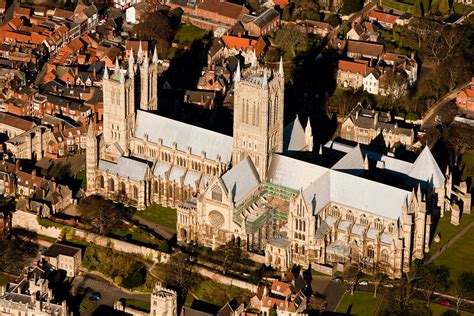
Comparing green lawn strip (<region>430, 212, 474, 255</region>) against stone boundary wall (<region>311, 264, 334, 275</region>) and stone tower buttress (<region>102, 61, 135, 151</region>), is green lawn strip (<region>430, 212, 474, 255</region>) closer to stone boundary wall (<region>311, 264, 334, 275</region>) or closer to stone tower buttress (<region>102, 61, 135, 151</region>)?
stone boundary wall (<region>311, 264, 334, 275</region>)

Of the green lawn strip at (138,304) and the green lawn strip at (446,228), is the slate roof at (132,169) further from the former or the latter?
the green lawn strip at (446,228)

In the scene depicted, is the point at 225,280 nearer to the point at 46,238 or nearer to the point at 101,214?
the point at 101,214

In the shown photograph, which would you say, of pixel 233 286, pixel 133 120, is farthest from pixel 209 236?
pixel 133 120

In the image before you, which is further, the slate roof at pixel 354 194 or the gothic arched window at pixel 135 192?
the gothic arched window at pixel 135 192

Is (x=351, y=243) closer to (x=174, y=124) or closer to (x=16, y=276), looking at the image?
(x=174, y=124)

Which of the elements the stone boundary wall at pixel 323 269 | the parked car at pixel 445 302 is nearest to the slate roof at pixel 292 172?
the stone boundary wall at pixel 323 269

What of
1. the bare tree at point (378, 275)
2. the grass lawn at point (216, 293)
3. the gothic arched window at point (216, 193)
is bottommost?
the grass lawn at point (216, 293)

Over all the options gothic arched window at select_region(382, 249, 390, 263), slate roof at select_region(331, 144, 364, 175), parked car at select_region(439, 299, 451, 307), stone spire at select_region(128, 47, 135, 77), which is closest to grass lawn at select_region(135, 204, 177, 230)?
stone spire at select_region(128, 47, 135, 77)
